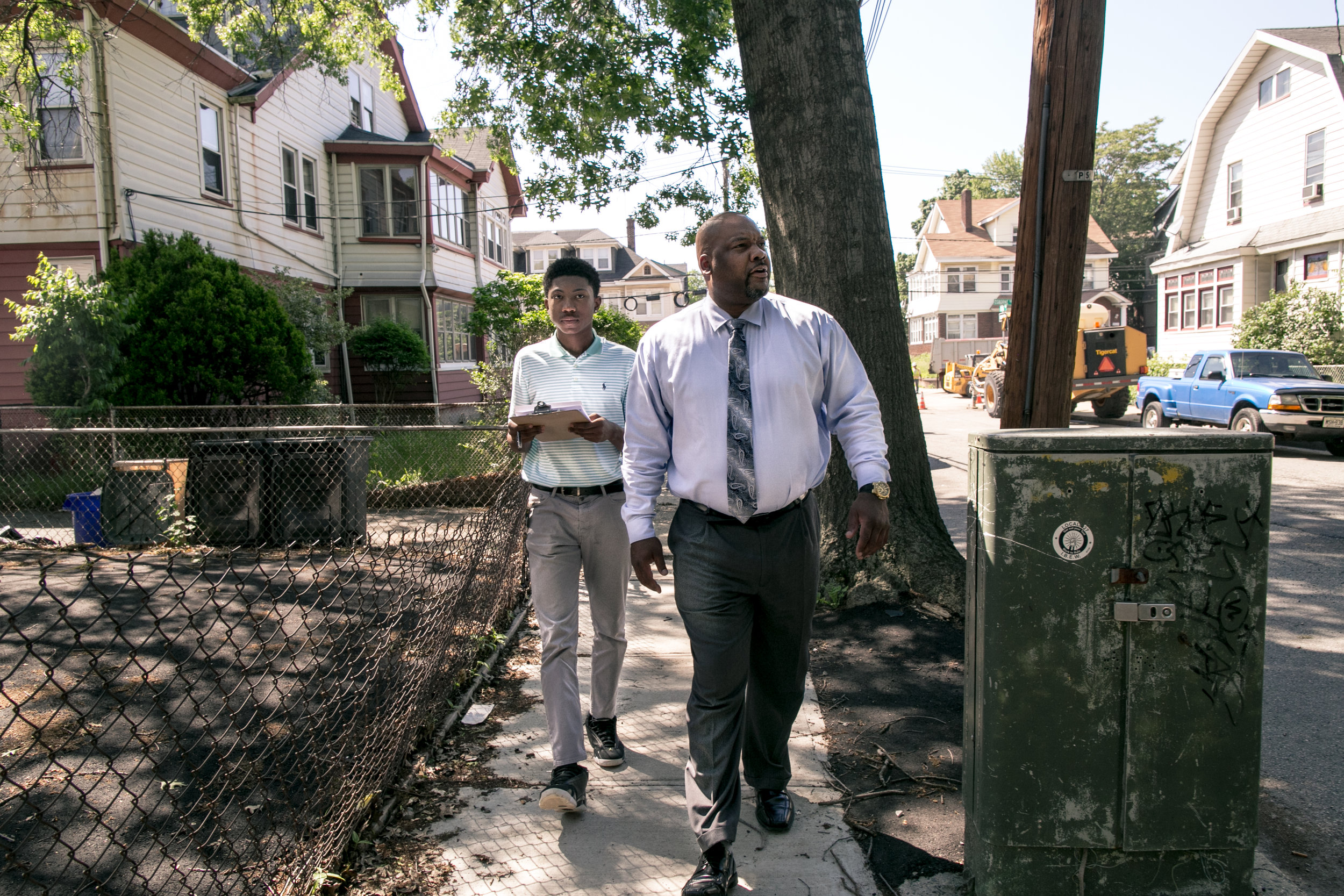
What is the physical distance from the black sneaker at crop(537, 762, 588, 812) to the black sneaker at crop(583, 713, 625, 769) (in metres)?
0.36

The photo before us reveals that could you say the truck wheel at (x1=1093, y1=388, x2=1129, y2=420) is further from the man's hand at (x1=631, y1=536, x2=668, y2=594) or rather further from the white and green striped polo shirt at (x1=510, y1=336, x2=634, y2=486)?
the man's hand at (x1=631, y1=536, x2=668, y2=594)

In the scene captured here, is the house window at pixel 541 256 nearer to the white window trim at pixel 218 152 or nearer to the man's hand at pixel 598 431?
the white window trim at pixel 218 152

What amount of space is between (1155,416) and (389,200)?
1760 centimetres

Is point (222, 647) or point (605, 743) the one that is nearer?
point (222, 647)

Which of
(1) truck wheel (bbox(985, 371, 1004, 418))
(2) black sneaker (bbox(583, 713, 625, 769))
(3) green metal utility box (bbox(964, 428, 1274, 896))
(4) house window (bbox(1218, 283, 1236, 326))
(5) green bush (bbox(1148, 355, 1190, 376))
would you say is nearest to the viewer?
(3) green metal utility box (bbox(964, 428, 1274, 896))

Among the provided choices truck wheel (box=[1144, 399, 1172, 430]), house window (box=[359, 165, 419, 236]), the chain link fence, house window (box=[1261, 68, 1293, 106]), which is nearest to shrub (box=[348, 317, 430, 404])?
house window (box=[359, 165, 419, 236])

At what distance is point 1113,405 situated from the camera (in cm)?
2333

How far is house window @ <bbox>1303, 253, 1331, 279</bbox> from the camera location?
74.4 ft

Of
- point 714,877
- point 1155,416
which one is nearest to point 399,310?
point 1155,416

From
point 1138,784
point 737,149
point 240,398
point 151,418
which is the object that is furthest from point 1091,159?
point 240,398

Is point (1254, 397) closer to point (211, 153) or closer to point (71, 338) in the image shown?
point (71, 338)

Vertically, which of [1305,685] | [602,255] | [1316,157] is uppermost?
[602,255]

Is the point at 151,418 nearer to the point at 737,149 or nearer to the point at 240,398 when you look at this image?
the point at 240,398

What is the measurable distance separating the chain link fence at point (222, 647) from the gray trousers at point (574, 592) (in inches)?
23.3
